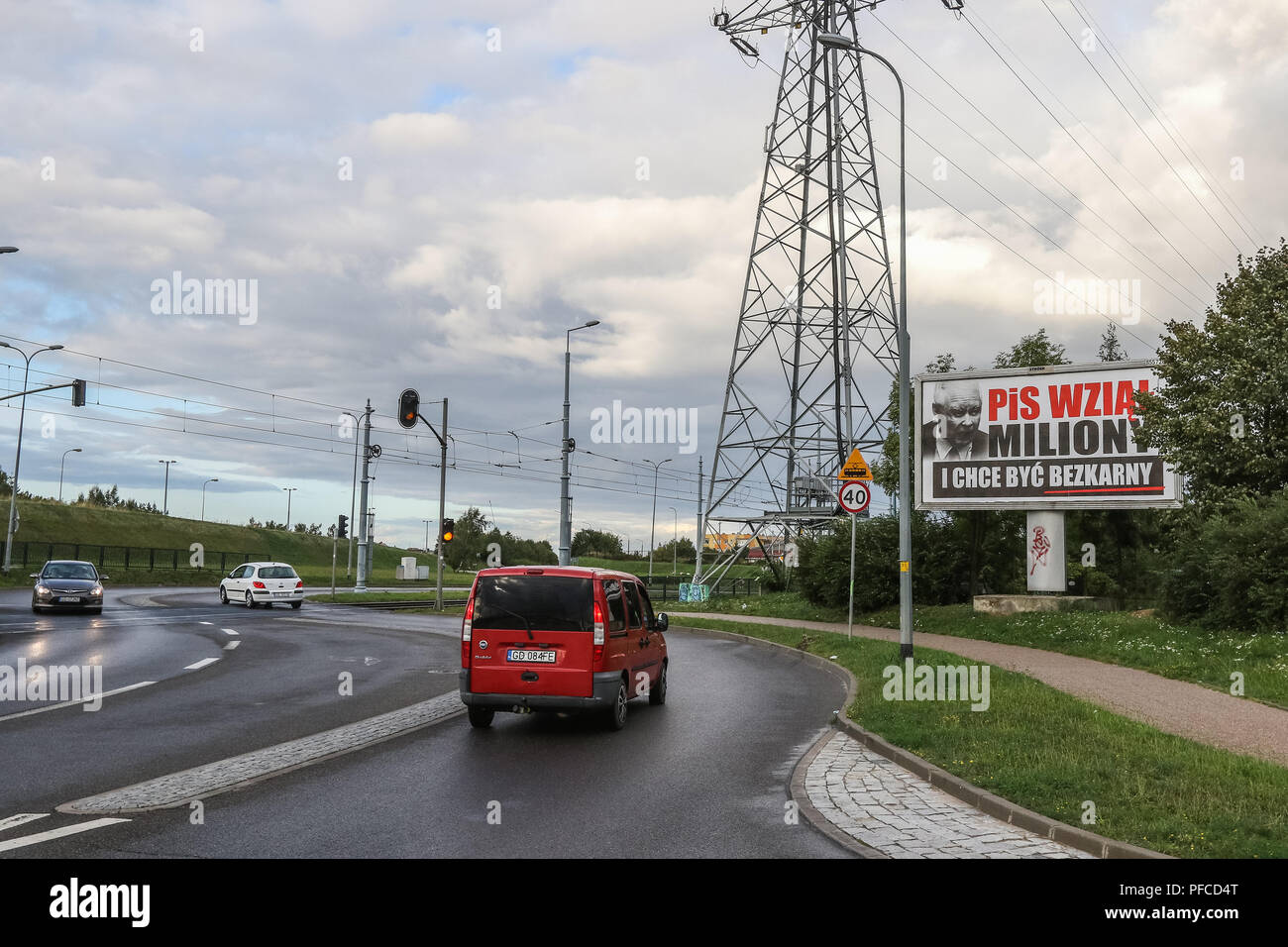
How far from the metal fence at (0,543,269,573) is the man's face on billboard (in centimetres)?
4996

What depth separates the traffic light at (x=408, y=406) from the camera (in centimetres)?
2864

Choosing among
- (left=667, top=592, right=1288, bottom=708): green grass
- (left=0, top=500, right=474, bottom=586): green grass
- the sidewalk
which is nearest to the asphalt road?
the sidewalk

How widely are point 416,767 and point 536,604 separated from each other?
254 centimetres

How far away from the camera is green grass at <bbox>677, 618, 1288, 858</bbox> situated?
6.33 metres

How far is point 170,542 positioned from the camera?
10106 cm

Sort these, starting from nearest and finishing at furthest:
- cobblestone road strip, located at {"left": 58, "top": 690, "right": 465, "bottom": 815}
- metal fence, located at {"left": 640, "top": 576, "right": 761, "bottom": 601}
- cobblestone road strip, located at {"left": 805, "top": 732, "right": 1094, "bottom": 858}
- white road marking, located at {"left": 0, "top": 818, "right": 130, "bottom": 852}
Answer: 1. white road marking, located at {"left": 0, "top": 818, "right": 130, "bottom": 852}
2. cobblestone road strip, located at {"left": 805, "top": 732, "right": 1094, "bottom": 858}
3. cobblestone road strip, located at {"left": 58, "top": 690, "right": 465, "bottom": 815}
4. metal fence, located at {"left": 640, "top": 576, "right": 761, "bottom": 601}

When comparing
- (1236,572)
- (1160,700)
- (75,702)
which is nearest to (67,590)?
(75,702)

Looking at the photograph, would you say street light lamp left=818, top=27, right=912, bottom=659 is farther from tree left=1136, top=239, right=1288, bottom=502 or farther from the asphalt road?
tree left=1136, top=239, right=1288, bottom=502

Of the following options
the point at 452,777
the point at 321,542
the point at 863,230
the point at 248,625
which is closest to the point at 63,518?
the point at 321,542

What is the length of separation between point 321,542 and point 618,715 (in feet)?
402

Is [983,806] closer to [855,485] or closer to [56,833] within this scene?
[56,833]

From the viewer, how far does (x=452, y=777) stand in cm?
853
